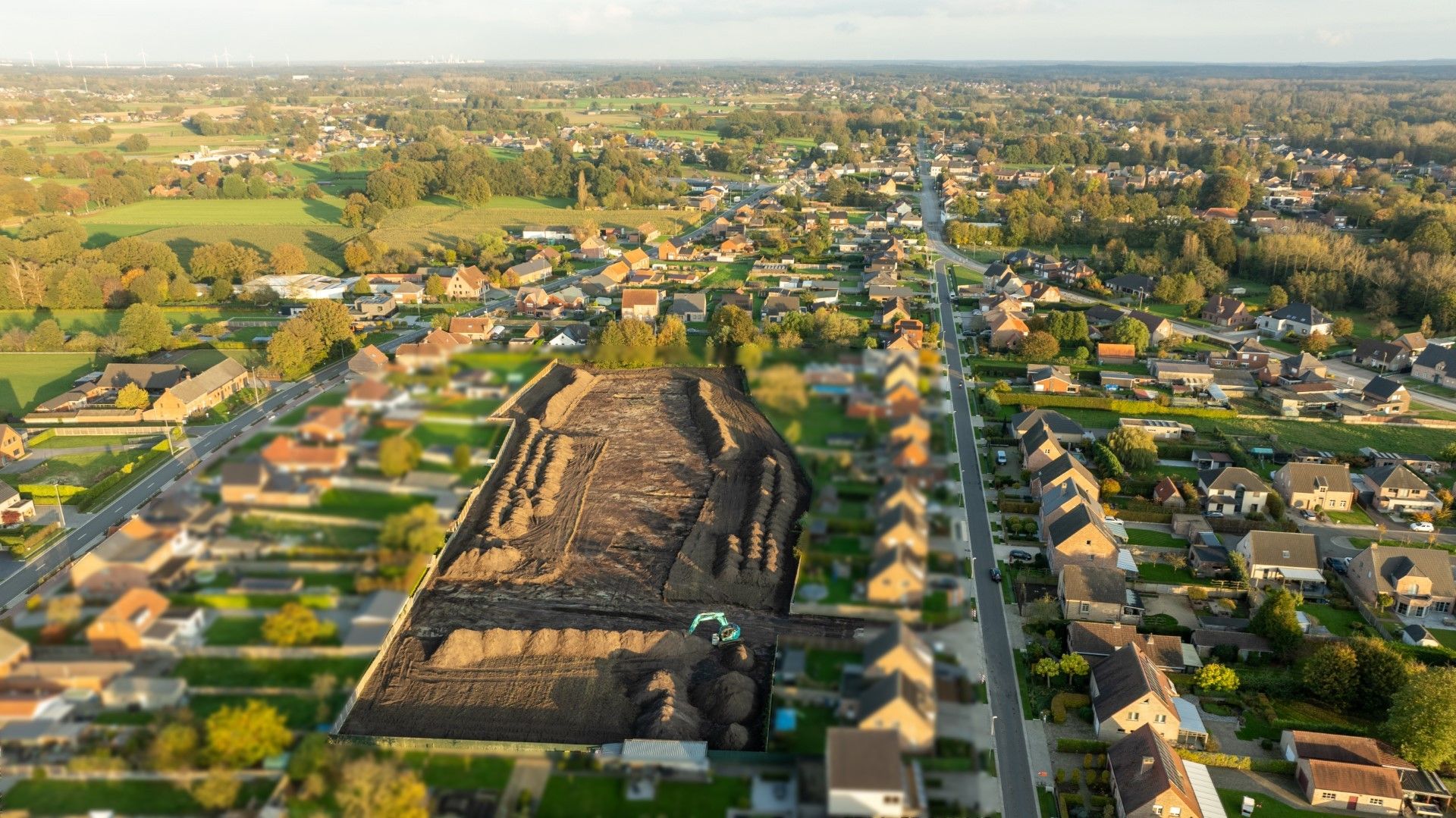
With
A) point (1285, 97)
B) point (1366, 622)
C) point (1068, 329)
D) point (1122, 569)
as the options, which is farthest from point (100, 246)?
point (1285, 97)

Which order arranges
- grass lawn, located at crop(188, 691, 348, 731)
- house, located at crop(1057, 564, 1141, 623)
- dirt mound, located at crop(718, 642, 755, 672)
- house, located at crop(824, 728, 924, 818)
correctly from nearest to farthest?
house, located at crop(824, 728, 924, 818) < grass lawn, located at crop(188, 691, 348, 731) < dirt mound, located at crop(718, 642, 755, 672) < house, located at crop(1057, 564, 1141, 623)

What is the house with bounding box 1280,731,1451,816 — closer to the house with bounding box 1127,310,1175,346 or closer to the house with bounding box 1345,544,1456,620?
the house with bounding box 1345,544,1456,620

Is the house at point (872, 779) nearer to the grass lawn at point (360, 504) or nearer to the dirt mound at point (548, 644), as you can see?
the dirt mound at point (548, 644)

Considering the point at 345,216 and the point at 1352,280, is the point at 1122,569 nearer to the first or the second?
the point at 1352,280

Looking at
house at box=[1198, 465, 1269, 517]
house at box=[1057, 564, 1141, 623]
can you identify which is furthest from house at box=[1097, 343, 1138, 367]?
house at box=[1057, 564, 1141, 623]

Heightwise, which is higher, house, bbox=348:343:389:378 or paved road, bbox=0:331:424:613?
house, bbox=348:343:389:378

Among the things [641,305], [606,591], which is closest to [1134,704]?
[606,591]

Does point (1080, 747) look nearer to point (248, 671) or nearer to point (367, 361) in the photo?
point (248, 671)
